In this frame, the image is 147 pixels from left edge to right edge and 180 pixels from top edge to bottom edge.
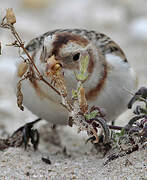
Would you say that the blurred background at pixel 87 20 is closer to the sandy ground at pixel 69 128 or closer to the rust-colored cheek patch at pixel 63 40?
the sandy ground at pixel 69 128

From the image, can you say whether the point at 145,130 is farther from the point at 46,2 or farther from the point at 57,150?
the point at 46,2

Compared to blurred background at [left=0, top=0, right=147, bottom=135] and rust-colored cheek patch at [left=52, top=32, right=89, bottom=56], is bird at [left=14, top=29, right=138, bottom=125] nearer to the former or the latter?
rust-colored cheek patch at [left=52, top=32, right=89, bottom=56]

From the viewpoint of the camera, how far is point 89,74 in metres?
2.38

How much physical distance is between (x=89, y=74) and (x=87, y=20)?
337 cm

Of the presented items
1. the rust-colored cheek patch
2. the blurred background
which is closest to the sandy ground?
the blurred background

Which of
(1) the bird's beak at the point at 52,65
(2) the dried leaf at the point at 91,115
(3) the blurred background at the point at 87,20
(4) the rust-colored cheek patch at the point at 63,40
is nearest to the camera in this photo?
(2) the dried leaf at the point at 91,115

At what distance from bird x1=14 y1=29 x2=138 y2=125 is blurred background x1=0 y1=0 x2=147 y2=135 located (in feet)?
5.57

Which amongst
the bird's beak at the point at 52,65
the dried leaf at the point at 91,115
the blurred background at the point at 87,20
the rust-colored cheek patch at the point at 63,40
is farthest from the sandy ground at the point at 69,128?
the rust-colored cheek patch at the point at 63,40

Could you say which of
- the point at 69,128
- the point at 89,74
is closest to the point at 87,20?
the point at 69,128

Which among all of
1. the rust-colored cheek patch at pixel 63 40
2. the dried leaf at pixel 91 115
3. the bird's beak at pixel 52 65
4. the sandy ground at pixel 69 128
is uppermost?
the rust-colored cheek patch at pixel 63 40

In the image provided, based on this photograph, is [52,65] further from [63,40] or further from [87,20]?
[87,20]

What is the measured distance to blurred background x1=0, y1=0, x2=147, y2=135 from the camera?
482 centimetres

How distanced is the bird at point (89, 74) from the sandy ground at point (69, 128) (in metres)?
0.28

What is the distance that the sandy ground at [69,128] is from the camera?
1834mm
